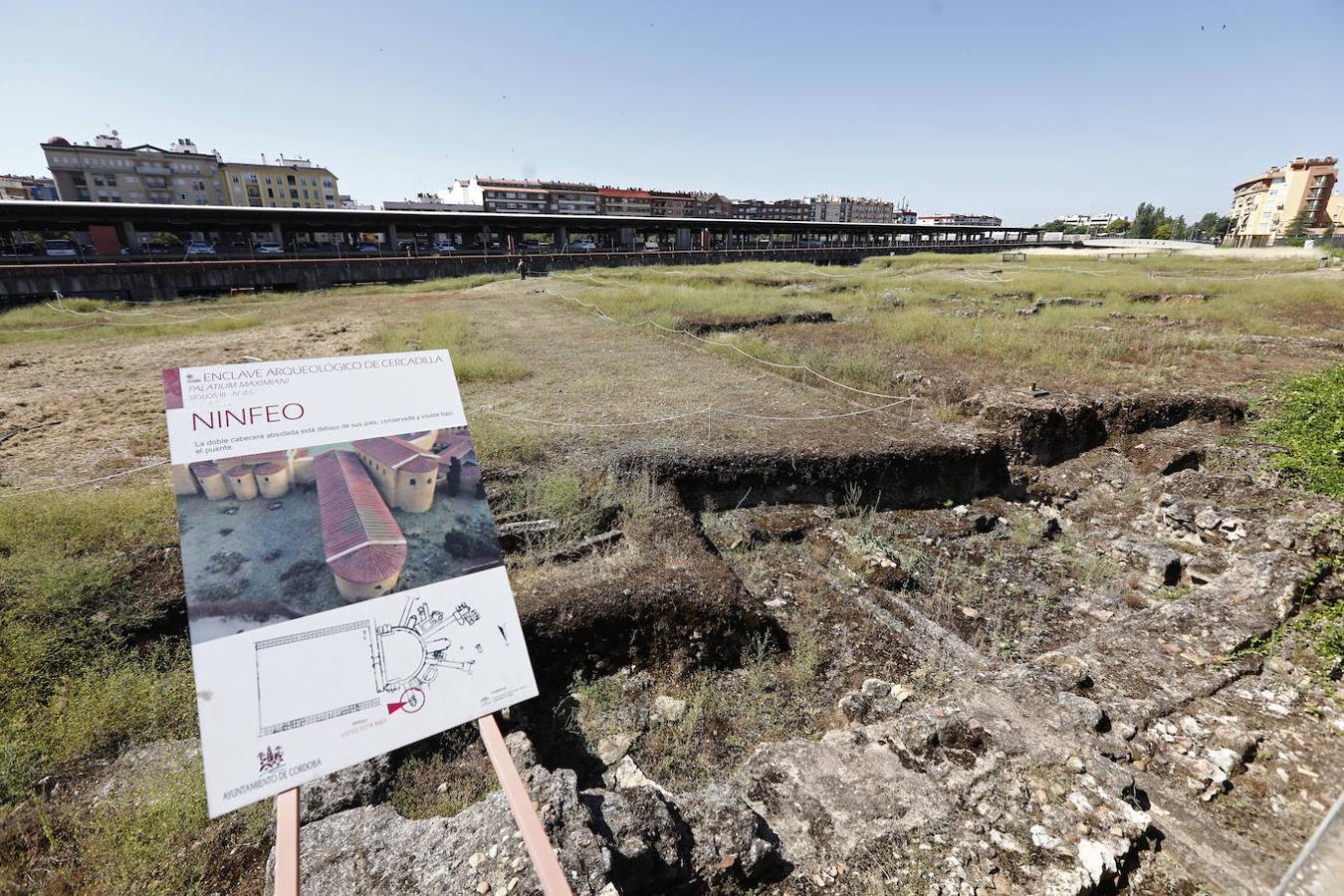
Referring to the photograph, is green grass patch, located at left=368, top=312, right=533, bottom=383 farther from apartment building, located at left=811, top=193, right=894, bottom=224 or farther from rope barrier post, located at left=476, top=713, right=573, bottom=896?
apartment building, located at left=811, top=193, right=894, bottom=224

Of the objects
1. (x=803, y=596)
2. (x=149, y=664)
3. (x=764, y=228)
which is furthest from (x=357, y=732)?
(x=764, y=228)

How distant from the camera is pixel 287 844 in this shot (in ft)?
6.06

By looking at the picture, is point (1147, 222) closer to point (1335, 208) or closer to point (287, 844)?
point (1335, 208)

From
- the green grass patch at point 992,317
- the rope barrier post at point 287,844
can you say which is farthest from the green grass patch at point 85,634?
the green grass patch at point 992,317

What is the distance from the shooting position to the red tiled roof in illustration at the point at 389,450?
248cm

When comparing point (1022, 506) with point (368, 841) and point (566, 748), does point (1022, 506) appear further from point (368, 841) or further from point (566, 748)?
point (368, 841)

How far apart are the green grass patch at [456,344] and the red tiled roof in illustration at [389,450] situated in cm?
765

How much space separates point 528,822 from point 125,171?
7795cm

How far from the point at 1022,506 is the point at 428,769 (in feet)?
24.2

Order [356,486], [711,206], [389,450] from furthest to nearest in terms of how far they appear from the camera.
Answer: [711,206]
[389,450]
[356,486]

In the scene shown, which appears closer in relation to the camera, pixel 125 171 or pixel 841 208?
pixel 125 171

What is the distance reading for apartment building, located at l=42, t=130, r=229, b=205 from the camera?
51.4 m

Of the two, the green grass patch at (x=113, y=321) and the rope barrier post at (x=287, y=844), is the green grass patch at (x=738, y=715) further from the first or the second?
the green grass patch at (x=113, y=321)

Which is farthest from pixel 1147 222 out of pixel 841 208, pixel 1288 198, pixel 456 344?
pixel 456 344
